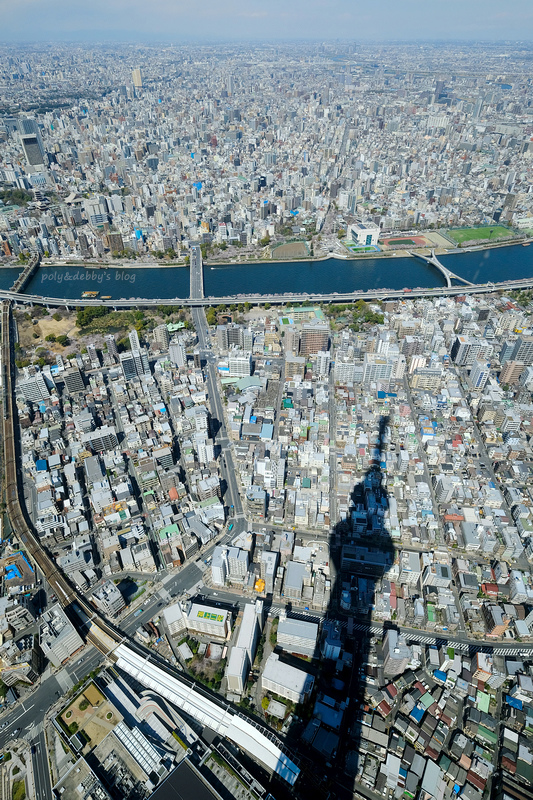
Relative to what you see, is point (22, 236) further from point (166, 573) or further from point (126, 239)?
point (166, 573)

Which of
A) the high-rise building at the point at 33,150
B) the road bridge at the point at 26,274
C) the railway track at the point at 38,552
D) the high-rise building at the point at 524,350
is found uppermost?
the high-rise building at the point at 33,150

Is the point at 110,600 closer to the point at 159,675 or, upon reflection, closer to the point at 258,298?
the point at 159,675

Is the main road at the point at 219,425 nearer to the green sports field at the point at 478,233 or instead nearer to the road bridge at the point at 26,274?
the road bridge at the point at 26,274

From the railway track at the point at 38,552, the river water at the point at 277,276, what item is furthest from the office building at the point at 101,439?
the river water at the point at 277,276

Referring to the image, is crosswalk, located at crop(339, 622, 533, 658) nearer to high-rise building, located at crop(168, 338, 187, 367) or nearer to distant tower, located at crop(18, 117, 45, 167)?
high-rise building, located at crop(168, 338, 187, 367)

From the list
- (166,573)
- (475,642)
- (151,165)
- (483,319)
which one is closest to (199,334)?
(166,573)

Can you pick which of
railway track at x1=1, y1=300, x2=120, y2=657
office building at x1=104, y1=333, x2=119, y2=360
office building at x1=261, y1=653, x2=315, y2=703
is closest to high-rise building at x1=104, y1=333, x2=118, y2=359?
office building at x1=104, y1=333, x2=119, y2=360
